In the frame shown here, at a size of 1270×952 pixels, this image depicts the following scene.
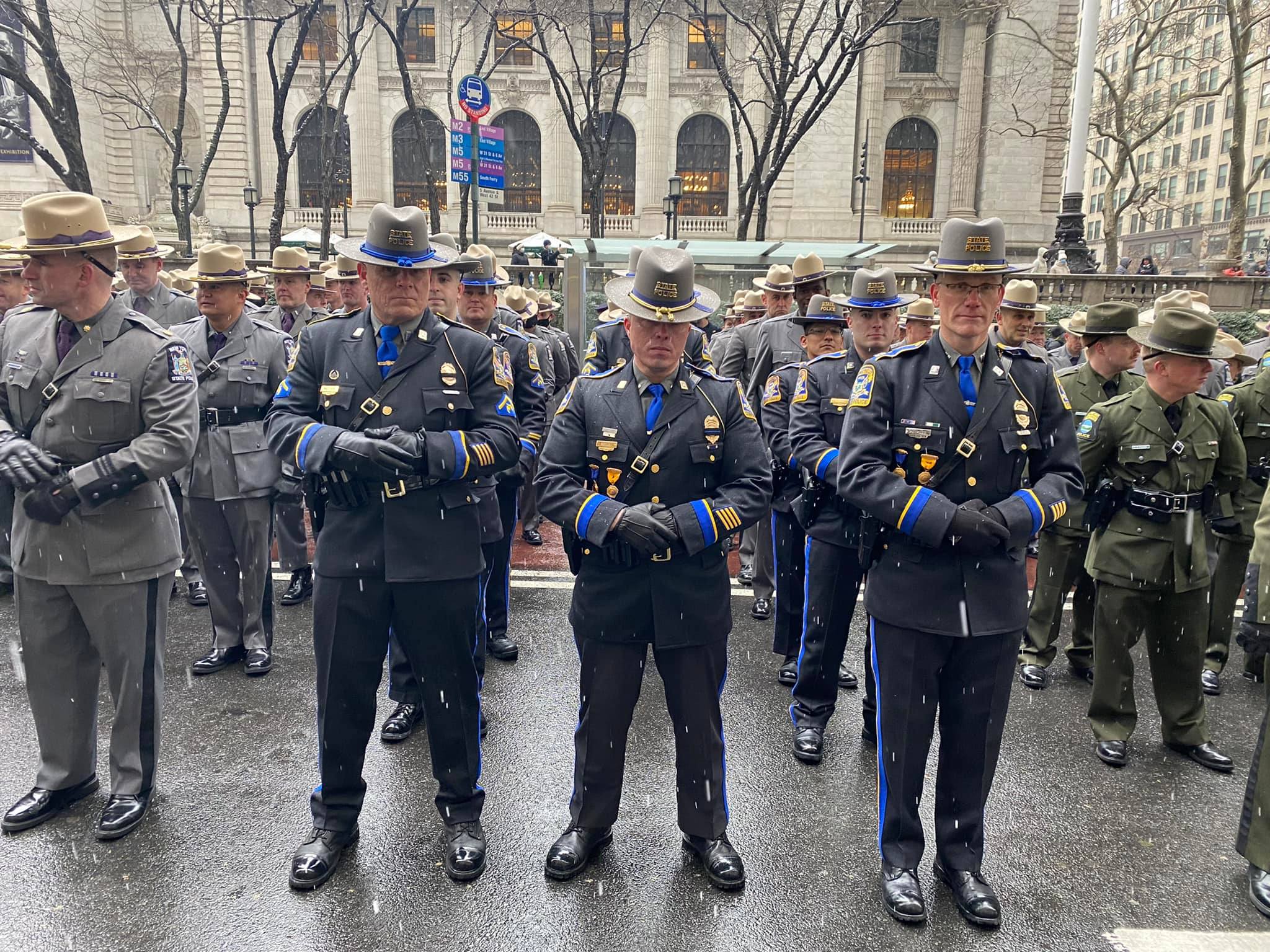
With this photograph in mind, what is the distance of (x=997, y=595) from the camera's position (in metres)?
3.65

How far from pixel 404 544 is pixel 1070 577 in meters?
5.08

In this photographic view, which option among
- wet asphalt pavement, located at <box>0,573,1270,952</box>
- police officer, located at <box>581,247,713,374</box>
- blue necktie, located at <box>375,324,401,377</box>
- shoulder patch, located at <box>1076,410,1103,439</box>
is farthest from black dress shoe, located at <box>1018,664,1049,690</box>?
blue necktie, located at <box>375,324,401,377</box>

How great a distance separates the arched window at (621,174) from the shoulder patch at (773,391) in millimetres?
39886

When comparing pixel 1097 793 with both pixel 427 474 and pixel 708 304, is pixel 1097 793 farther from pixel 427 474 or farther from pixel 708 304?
pixel 427 474

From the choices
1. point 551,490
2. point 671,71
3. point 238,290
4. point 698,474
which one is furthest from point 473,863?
point 671,71

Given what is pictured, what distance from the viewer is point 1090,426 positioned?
5.30m

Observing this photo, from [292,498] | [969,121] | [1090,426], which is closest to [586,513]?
[1090,426]

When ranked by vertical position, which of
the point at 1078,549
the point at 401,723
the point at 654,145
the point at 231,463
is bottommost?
the point at 401,723

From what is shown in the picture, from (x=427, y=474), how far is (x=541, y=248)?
73.8 ft

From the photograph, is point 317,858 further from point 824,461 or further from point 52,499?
point 824,461

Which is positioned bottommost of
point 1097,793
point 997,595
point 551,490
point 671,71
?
point 1097,793

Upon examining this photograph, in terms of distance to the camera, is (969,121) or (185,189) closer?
(185,189)

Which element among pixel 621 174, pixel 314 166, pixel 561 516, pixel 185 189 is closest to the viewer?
pixel 561 516

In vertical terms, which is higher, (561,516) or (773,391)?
(773,391)
